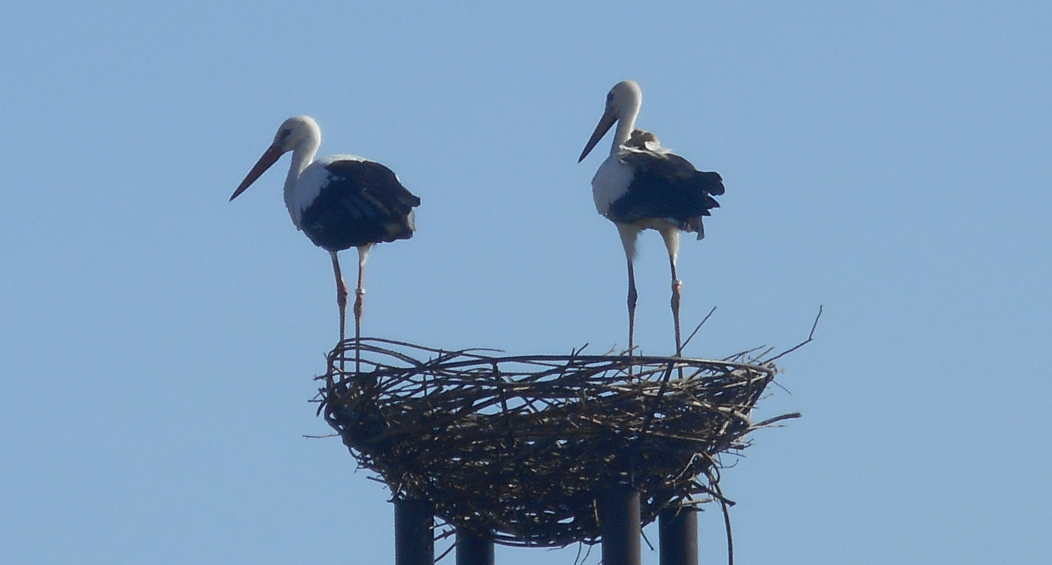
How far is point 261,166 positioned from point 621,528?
4.67m

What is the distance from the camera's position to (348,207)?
Answer: 10.0 meters

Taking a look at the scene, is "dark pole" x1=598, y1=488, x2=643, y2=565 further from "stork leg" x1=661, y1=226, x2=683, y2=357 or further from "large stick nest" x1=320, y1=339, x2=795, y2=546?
"stork leg" x1=661, y1=226, x2=683, y2=357

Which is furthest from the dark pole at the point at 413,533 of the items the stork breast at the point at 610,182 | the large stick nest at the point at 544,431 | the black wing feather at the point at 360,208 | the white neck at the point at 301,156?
the white neck at the point at 301,156

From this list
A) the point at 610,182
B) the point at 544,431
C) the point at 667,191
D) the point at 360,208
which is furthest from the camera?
the point at 610,182

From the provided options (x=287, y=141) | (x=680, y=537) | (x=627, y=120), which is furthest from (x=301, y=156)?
(x=680, y=537)

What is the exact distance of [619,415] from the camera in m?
7.48

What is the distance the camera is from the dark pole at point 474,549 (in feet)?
26.8

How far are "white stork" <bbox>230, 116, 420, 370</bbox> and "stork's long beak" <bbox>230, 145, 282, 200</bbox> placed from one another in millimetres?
553

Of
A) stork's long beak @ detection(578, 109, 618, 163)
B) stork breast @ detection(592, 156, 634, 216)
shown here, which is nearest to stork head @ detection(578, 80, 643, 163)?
stork's long beak @ detection(578, 109, 618, 163)

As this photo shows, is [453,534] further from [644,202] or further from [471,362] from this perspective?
[644,202]

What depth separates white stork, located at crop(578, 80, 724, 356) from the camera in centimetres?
949

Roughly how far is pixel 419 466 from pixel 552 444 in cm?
61

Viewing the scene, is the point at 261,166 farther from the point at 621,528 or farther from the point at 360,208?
the point at 621,528

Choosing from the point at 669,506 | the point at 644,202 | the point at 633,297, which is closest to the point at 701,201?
the point at 644,202
